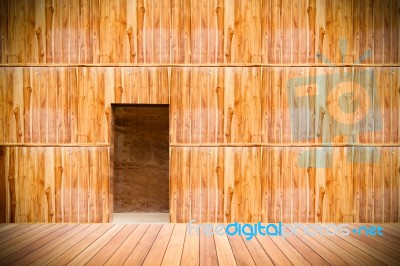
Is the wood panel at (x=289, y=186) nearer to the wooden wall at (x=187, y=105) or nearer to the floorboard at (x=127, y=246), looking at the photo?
the wooden wall at (x=187, y=105)

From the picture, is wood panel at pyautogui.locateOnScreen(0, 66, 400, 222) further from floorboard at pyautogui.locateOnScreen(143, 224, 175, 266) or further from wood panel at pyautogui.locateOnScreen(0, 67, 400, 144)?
floorboard at pyautogui.locateOnScreen(143, 224, 175, 266)

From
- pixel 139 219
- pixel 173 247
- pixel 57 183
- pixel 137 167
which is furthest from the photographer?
pixel 137 167

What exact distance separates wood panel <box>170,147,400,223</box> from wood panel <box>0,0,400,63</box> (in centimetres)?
133

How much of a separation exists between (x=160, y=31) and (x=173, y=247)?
276 centimetres

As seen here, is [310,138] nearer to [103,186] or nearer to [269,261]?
[269,261]

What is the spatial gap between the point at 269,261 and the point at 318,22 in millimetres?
3153

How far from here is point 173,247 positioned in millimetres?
3068

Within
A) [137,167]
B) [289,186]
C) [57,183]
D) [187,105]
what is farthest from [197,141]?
[57,183]

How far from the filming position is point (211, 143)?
154 inches

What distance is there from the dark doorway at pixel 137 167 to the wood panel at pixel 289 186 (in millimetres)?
1318

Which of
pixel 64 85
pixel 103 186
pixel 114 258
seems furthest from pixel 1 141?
pixel 114 258

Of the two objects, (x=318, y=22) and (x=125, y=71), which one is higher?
(x=318, y=22)

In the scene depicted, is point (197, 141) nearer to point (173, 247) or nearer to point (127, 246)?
point (173, 247)

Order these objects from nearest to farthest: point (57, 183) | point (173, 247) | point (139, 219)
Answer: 1. point (173, 247)
2. point (57, 183)
3. point (139, 219)
